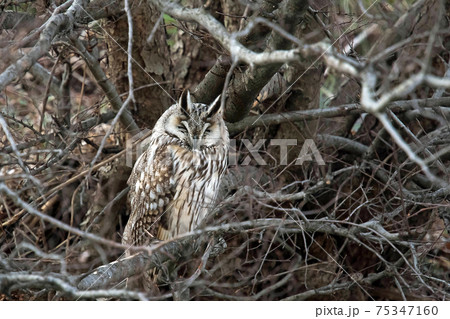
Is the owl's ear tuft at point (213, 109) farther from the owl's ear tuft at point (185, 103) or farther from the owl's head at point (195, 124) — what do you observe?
the owl's ear tuft at point (185, 103)

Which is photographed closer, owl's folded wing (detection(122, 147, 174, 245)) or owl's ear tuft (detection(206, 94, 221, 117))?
owl's ear tuft (detection(206, 94, 221, 117))

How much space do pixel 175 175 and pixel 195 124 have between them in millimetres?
421

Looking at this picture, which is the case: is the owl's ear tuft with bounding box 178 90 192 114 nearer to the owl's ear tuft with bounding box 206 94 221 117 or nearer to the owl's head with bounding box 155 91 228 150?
the owl's head with bounding box 155 91 228 150

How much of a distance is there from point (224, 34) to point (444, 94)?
304 cm

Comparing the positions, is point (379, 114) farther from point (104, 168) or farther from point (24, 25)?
point (104, 168)

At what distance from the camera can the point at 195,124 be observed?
12.4ft

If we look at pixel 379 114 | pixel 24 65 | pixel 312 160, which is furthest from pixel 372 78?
pixel 312 160

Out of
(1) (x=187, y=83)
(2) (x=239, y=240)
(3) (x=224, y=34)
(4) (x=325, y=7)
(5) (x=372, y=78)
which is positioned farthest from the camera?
(1) (x=187, y=83)

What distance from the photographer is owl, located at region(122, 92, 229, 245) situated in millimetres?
3910

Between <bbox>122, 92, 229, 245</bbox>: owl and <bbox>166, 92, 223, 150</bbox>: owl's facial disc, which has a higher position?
<bbox>166, 92, 223, 150</bbox>: owl's facial disc

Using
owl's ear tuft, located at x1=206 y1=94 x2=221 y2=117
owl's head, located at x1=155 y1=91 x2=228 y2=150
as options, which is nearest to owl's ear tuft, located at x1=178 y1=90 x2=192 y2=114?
owl's head, located at x1=155 y1=91 x2=228 y2=150

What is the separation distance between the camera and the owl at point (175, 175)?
3.91 m

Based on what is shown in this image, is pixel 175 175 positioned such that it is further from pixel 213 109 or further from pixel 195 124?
pixel 213 109

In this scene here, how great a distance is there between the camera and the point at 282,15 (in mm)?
2955
